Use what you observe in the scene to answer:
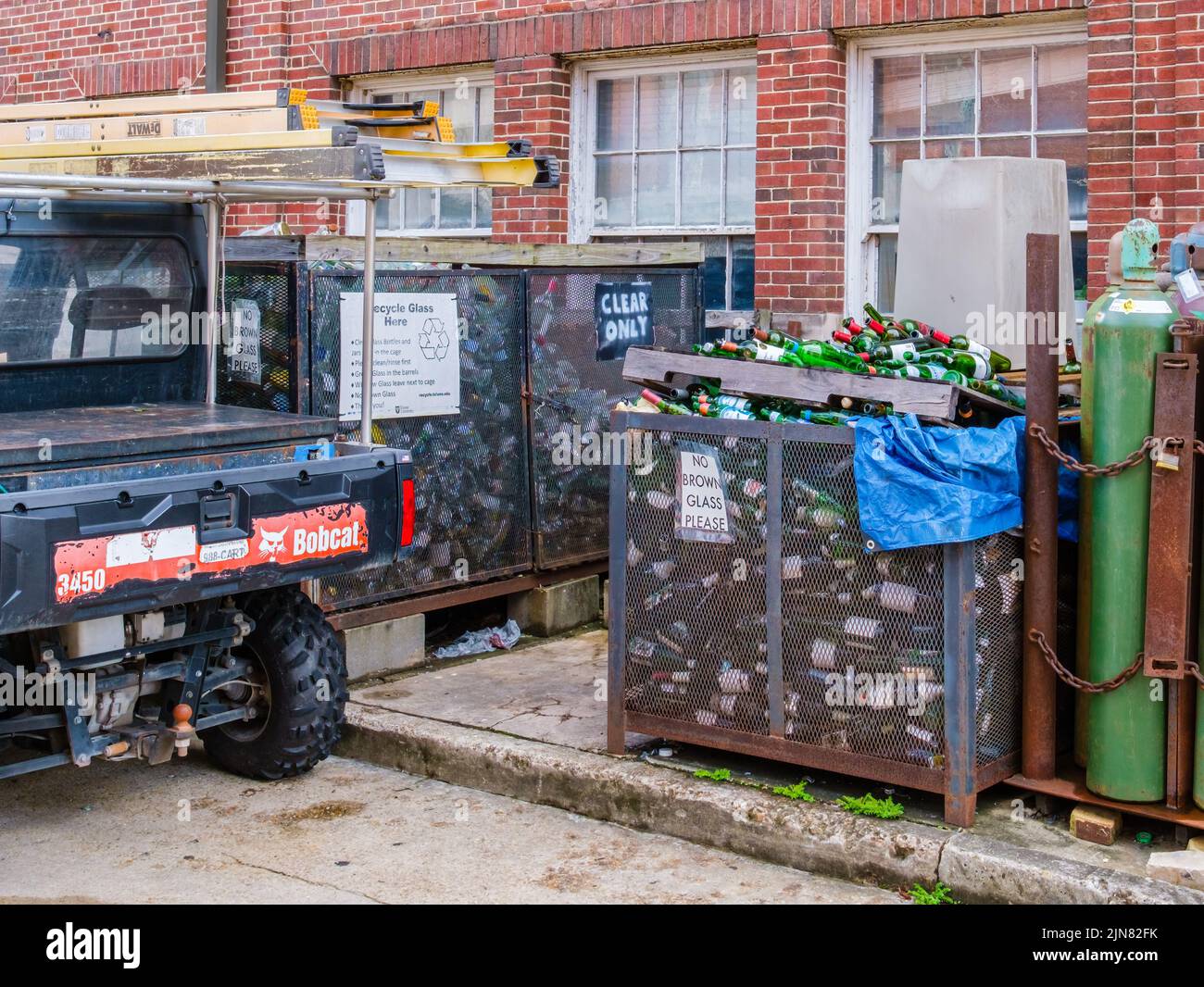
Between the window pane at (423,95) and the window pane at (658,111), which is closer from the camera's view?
the window pane at (658,111)

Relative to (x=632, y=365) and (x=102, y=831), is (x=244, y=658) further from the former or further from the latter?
(x=632, y=365)

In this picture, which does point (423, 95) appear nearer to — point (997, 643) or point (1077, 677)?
point (997, 643)

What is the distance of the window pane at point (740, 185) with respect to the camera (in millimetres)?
8805

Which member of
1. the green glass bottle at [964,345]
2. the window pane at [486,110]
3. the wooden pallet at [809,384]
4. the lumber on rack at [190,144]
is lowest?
the wooden pallet at [809,384]

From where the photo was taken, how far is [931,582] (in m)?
4.98

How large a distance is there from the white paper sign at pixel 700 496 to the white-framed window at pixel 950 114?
3.14 meters

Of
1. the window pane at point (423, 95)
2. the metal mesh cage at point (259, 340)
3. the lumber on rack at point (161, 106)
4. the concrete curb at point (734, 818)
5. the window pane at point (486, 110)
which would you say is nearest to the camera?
the concrete curb at point (734, 818)

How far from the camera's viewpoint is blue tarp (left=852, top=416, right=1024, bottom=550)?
15.9 feet

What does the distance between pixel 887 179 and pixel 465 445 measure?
9.20 ft

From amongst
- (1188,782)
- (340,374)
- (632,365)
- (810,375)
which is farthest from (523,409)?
(1188,782)

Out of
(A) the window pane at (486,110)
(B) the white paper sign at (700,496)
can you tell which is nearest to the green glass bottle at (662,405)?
(B) the white paper sign at (700,496)

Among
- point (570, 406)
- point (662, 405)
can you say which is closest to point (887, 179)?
point (570, 406)

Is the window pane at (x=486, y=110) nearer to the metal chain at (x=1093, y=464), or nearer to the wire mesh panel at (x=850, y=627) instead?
the wire mesh panel at (x=850, y=627)
